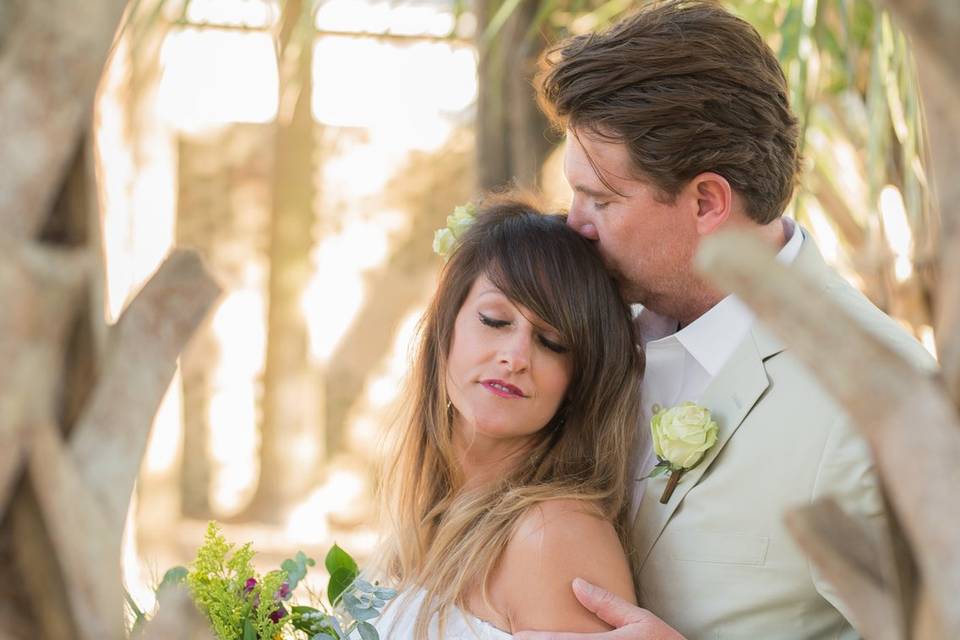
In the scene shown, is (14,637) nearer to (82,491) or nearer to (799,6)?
(82,491)

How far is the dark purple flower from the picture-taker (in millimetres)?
1727

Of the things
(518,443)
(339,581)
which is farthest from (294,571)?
(518,443)

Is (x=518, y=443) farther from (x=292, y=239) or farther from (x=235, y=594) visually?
(x=292, y=239)

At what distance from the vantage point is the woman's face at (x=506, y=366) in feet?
6.18

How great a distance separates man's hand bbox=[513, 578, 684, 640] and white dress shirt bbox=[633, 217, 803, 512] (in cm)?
29

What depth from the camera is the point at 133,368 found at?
63 centimetres

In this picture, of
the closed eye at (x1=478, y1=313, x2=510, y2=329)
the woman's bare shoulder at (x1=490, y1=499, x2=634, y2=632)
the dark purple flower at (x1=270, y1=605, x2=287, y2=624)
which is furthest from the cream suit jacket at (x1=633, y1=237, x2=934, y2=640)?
the dark purple flower at (x1=270, y1=605, x2=287, y2=624)

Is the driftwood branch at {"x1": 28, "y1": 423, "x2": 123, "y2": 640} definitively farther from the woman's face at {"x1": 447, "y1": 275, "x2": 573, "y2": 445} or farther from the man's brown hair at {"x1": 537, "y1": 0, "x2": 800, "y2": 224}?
the man's brown hair at {"x1": 537, "y1": 0, "x2": 800, "y2": 224}

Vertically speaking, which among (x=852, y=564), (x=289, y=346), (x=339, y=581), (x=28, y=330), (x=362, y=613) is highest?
(x=28, y=330)

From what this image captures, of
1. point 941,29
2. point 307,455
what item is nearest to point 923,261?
point 941,29

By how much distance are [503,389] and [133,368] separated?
1300 mm

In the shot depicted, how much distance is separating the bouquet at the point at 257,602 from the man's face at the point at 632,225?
26.5 inches

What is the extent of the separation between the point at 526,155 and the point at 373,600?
188 centimetres

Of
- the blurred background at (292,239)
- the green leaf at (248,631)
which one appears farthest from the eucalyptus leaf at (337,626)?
the blurred background at (292,239)
